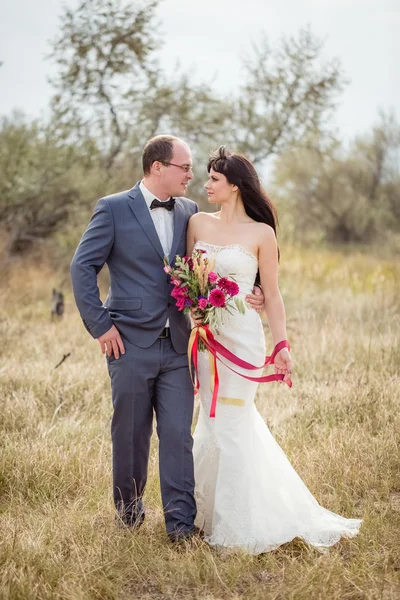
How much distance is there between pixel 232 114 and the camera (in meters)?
14.6

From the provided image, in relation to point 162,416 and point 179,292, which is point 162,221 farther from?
point 162,416

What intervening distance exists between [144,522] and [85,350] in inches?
180

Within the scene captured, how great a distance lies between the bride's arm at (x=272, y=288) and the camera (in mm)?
4348

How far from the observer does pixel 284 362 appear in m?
4.35

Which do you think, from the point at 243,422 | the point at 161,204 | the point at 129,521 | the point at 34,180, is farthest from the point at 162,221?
the point at 34,180

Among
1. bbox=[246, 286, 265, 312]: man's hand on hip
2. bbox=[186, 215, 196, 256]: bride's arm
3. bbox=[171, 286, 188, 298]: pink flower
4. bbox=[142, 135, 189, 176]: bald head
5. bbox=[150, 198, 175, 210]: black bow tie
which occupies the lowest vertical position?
bbox=[246, 286, 265, 312]: man's hand on hip

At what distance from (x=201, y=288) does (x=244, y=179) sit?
778mm

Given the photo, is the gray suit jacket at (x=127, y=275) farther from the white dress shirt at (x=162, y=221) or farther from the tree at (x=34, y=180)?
the tree at (x=34, y=180)

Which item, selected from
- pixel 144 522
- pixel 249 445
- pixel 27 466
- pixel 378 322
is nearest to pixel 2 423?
pixel 27 466

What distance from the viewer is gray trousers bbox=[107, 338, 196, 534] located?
13.3ft

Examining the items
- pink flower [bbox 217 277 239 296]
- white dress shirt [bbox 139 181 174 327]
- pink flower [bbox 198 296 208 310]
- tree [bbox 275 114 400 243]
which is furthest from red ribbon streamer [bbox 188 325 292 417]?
tree [bbox 275 114 400 243]

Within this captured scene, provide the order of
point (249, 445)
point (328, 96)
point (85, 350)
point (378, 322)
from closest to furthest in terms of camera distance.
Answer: point (249, 445), point (85, 350), point (378, 322), point (328, 96)

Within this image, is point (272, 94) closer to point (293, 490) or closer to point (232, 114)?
point (232, 114)

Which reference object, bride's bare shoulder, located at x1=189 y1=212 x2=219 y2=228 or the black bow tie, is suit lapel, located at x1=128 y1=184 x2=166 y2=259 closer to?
the black bow tie
